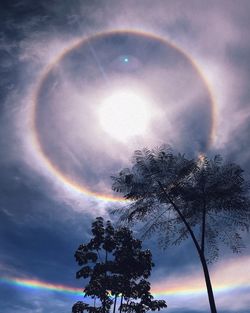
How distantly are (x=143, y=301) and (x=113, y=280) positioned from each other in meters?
3.64

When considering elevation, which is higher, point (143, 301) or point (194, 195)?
point (194, 195)

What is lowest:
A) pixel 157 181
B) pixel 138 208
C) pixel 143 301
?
pixel 143 301

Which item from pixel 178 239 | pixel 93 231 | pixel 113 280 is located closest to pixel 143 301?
pixel 113 280

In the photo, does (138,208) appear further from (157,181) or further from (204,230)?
(204,230)

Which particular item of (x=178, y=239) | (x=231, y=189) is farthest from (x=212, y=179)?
(x=178, y=239)

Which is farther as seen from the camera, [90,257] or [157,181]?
[90,257]

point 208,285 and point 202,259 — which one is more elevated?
point 202,259

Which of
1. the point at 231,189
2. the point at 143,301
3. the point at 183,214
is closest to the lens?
the point at 231,189

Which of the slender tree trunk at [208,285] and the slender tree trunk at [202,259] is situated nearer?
the slender tree trunk at [208,285]

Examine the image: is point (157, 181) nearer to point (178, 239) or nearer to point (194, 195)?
point (194, 195)

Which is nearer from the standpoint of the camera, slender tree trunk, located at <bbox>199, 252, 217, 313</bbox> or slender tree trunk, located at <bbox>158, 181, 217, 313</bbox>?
slender tree trunk, located at <bbox>199, 252, 217, 313</bbox>

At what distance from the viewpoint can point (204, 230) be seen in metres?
22.8

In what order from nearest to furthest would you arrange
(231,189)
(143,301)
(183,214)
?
(231,189)
(183,214)
(143,301)

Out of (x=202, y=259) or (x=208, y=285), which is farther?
(x=202, y=259)
